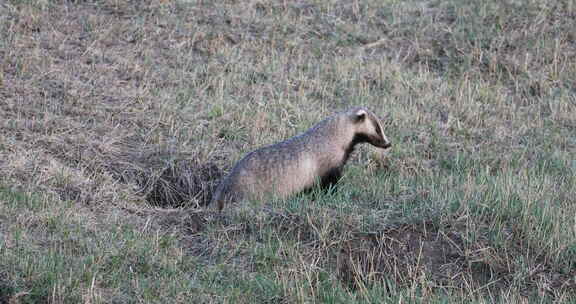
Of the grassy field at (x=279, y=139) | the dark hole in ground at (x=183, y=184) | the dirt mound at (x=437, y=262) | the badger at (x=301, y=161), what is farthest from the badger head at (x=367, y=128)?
the dirt mound at (x=437, y=262)

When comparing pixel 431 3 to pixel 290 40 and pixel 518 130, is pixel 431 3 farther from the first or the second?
pixel 518 130

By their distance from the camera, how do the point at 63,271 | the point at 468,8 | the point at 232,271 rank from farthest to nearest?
the point at 468,8
the point at 232,271
the point at 63,271

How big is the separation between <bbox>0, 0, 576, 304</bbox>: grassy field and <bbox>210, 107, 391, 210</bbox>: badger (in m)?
0.35

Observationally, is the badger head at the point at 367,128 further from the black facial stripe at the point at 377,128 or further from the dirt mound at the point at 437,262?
the dirt mound at the point at 437,262

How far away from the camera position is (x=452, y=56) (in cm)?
1328

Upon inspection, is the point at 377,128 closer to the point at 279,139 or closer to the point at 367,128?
the point at 367,128

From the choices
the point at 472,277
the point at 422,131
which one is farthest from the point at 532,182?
the point at 422,131

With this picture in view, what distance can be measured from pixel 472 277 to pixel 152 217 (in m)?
2.92

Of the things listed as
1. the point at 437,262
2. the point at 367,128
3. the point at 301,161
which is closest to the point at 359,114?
the point at 367,128

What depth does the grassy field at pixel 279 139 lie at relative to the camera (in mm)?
6523

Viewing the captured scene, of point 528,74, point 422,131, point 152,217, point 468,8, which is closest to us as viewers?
point 152,217

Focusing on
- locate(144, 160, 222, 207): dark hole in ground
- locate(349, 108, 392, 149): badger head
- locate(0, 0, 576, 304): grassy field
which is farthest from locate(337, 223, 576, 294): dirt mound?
locate(144, 160, 222, 207): dark hole in ground

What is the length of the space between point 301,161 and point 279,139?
6.06ft

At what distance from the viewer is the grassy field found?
652 centimetres
